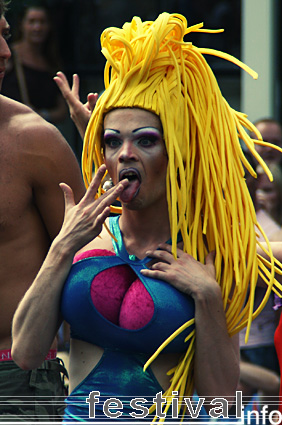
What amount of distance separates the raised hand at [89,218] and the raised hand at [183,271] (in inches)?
8.1

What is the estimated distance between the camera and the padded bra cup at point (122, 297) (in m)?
2.73

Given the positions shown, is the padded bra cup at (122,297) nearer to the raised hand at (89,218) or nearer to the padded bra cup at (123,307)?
the padded bra cup at (123,307)

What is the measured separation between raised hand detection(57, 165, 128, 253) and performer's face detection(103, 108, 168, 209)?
0.15ft

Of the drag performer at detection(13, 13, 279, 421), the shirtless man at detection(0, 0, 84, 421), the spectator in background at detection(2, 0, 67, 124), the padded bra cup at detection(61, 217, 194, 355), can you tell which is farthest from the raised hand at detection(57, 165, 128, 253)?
the spectator in background at detection(2, 0, 67, 124)

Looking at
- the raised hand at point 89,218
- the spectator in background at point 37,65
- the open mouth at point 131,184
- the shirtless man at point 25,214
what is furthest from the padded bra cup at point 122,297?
the spectator in background at point 37,65

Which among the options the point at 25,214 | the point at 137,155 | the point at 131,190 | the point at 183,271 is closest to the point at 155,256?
the point at 183,271

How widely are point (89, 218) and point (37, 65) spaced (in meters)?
4.23

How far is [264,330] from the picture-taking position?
467 cm

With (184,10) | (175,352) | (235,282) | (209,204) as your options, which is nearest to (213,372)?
(175,352)

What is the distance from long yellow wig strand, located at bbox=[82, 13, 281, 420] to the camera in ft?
9.27

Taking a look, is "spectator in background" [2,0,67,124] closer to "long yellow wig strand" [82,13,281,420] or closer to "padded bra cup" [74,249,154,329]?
"long yellow wig strand" [82,13,281,420]

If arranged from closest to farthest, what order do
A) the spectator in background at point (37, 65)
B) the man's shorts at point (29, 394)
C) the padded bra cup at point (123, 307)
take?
the padded bra cup at point (123, 307) < the man's shorts at point (29, 394) < the spectator in background at point (37, 65)

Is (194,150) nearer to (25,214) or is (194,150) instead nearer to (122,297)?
(122,297)

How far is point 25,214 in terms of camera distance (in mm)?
3291
